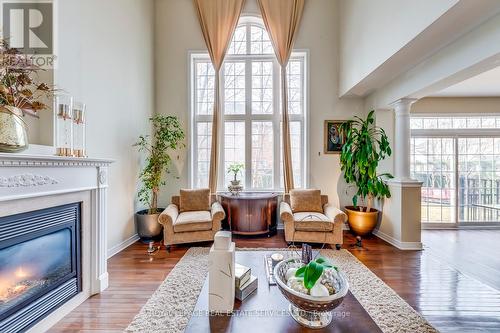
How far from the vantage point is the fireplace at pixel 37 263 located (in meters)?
1.65

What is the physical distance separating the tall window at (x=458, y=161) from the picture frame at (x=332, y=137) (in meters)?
1.60

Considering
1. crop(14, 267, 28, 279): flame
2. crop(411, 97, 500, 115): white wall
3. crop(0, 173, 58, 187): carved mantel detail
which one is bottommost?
crop(14, 267, 28, 279): flame

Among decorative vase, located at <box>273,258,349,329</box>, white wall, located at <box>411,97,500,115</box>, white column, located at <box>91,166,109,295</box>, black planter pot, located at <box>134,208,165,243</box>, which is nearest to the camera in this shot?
decorative vase, located at <box>273,258,349,329</box>

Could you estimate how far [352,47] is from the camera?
4.00 metres

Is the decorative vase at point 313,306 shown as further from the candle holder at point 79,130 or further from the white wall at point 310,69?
the white wall at point 310,69

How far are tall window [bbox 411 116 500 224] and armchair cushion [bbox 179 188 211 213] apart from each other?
13.7 ft

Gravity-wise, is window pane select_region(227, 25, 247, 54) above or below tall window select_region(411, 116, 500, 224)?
above

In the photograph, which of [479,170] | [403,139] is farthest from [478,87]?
[403,139]

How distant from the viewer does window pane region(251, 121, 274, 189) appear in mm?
4820

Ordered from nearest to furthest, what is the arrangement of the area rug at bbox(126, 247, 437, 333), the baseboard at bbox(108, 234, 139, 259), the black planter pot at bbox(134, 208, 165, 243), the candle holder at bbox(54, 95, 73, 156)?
1. the area rug at bbox(126, 247, 437, 333)
2. the candle holder at bbox(54, 95, 73, 156)
3. the baseboard at bbox(108, 234, 139, 259)
4. the black planter pot at bbox(134, 208, 165, 243)

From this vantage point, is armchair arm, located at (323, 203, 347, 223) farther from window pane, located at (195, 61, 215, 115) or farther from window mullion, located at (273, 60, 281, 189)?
window pane, located at (195, 61, 215, 115)

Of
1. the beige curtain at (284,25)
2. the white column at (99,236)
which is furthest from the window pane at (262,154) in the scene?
the white column at (99,236)

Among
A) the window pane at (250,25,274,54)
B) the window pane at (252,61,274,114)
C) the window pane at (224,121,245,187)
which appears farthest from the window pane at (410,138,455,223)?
the window pane at (250,25,274,54)

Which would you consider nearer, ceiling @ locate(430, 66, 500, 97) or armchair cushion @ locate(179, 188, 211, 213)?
ceiling @ locate(430, 66, 500, 97)
